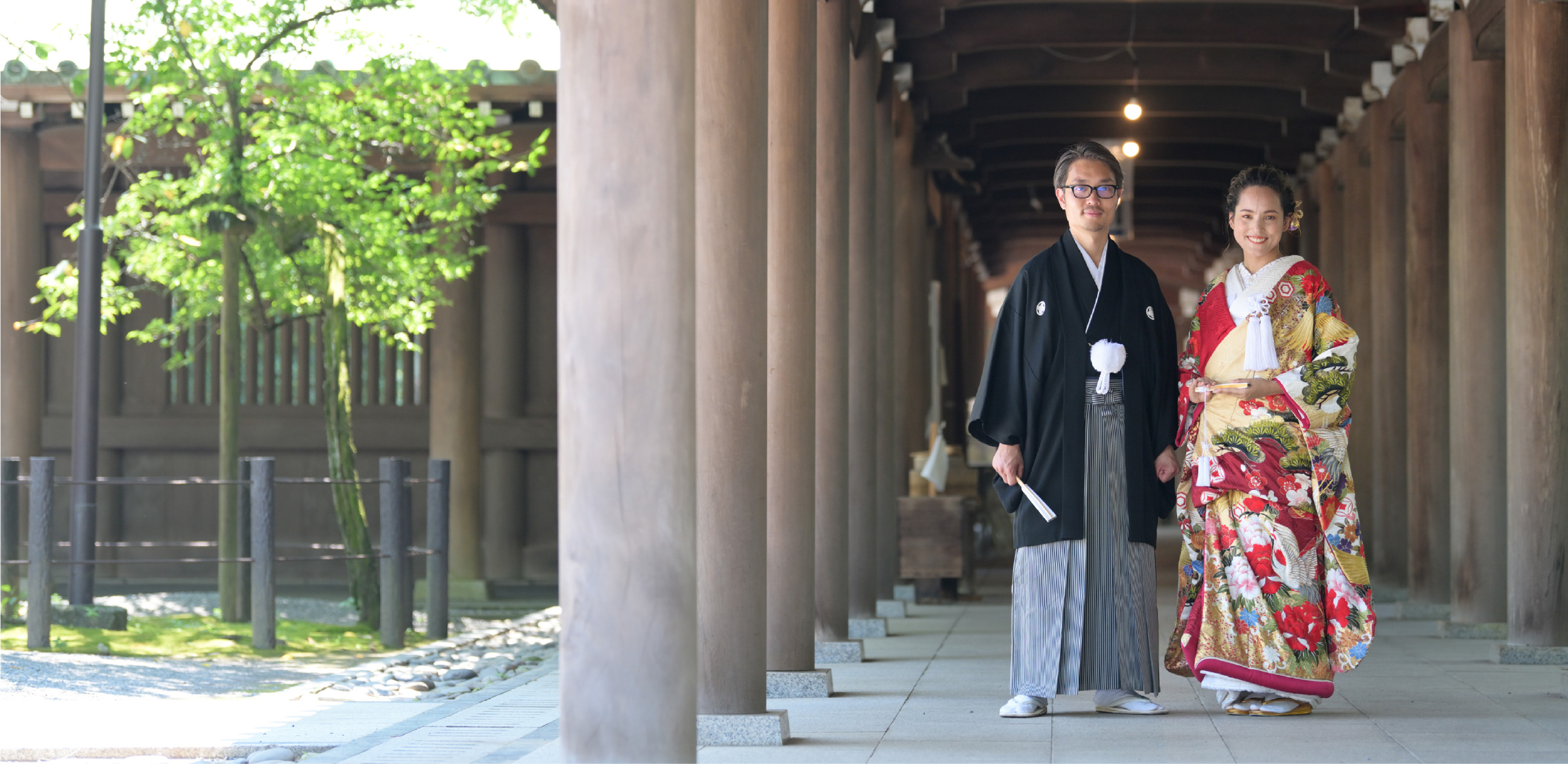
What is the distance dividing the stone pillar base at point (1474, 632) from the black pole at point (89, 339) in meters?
7.38

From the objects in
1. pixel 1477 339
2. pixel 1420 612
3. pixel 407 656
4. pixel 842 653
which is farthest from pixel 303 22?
pixel 1420 612

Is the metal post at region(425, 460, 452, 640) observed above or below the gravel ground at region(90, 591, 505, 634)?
above

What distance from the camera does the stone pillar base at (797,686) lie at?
5.68 metres

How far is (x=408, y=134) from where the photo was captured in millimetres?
10414

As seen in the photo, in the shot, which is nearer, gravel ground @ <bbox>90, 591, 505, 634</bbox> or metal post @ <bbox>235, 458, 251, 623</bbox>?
metal post @ <bbox>235, 458, 251, 623</bbox>

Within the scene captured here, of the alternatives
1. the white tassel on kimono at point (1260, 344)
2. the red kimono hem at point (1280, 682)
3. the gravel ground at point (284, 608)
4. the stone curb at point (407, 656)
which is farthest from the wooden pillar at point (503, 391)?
the red kimono hem at point (1280, 682)

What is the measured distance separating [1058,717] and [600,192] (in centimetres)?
254

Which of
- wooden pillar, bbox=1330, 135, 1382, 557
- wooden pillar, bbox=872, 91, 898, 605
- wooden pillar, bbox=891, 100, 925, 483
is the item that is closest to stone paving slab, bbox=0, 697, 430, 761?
wooden pillar, bbox=872, 91, 898, 605

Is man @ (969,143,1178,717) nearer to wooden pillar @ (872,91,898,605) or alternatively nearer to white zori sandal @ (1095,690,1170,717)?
white zori sandal @ (1095,690,1170,717)

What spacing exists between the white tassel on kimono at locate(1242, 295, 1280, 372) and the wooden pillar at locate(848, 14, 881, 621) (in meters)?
3.41

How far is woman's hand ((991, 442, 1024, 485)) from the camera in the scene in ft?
16.5

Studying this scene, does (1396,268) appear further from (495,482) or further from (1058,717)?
(495,482)

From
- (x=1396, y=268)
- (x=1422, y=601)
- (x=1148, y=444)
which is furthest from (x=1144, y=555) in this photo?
(x=1396, y=268)

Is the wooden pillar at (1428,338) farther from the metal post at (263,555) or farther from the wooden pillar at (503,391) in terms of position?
the wooden pillar at (503,391)
